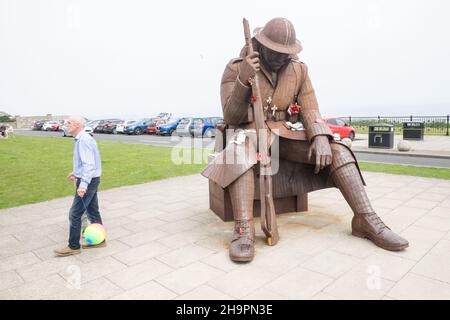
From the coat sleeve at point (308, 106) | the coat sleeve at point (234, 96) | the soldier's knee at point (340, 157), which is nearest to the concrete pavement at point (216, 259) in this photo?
the soldier's knee at point (340, 157)

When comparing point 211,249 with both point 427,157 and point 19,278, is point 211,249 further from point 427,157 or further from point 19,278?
point 427,157

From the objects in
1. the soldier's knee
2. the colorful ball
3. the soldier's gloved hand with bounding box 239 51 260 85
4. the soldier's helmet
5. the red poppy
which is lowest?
the colorful ball

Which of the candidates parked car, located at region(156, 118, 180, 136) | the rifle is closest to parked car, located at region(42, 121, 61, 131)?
parked car, located at region(156, 118, 180, 136)

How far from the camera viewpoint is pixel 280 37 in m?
4.04

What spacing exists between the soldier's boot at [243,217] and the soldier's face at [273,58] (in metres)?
1.31

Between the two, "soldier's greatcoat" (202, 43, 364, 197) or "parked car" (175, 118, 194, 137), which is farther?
"parked car" (175, 118, 194, 137)

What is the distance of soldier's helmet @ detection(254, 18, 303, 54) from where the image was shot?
4023mm

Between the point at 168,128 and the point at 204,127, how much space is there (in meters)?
4.20

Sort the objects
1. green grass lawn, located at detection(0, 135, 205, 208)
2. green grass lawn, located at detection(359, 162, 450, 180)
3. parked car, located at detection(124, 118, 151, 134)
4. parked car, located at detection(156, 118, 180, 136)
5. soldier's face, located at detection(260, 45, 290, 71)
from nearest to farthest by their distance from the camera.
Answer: soldier's face, located at detection(260, 45, 290, 71) < green grass lawn, located at detection(0, 135, 205, 208) < green grass lawn, located at detection(359, 162, 450, 180) < parked car, located at detection(156, 118, 180, 136) < parked car, located at detection(124, 118, 151, 134)

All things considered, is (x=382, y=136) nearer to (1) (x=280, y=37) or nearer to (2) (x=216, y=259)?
(1) (x=280, y=37)

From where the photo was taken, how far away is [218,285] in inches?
118

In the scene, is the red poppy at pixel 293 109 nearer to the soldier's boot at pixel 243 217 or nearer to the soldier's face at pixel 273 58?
the soldier's face at pixel 273 58

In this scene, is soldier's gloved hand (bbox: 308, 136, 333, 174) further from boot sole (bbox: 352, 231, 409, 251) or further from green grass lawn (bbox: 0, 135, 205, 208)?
green grass lawn (bbox: 0, 135, 205, 208)

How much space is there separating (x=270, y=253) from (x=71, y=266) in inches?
74.4
